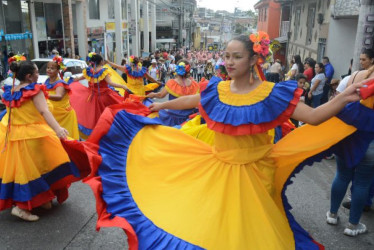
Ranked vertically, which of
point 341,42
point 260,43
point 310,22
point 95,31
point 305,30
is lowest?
point 341,42

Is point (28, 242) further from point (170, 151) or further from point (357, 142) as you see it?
point (357, 142)

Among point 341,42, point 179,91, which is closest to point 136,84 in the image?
point 179,91

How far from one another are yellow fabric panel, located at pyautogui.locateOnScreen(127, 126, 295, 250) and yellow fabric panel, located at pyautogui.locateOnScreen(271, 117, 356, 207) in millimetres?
101

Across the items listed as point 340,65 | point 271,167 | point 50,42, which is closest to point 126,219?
point 271,167

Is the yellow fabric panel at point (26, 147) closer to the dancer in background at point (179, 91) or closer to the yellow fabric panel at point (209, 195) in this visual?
the yellow fabric panel at point (209, 195)

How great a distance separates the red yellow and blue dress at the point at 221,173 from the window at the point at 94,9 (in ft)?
77.3

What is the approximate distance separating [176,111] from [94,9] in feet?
71.5

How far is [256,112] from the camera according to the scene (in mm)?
2617

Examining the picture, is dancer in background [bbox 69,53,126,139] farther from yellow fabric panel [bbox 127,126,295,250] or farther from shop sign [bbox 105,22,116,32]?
shop sign [bbox 105,22,116,32]

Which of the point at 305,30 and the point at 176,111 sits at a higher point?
the point at 305,30

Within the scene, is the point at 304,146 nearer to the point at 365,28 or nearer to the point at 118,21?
the point at 365,28

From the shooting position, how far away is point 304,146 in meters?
2.81

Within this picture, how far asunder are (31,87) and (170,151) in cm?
188

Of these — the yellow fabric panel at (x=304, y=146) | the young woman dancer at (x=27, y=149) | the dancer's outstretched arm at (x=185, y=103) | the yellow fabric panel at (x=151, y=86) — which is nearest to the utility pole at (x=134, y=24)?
the yellow fabric panel at (x=151, y=86)
